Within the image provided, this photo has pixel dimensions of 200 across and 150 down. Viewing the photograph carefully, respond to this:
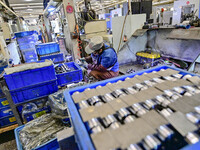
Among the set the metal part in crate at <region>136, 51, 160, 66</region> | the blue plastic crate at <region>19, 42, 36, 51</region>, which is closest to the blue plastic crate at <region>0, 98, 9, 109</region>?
the metal part in crate at <region>136, 51, 160, 66</region>

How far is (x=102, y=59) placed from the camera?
267 cm

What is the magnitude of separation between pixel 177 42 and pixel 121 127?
353cm

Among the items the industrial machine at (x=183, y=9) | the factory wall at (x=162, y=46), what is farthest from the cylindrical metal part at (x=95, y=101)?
the industrial machine at (x=183, y=9)

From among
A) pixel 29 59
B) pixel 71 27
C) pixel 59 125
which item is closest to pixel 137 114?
pixel 59 125

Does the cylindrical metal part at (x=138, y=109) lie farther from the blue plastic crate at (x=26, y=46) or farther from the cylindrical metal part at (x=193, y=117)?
the blue plastic crate at (x=26, y=46)

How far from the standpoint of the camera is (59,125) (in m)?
2.05

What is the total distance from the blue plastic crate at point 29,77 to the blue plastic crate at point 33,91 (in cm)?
7

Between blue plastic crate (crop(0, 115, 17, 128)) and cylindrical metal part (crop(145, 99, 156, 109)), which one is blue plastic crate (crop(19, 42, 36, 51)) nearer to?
blue plastic crate (crop(0, 115, 17, 128))

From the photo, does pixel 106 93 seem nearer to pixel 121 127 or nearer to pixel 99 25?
pixel 121 127

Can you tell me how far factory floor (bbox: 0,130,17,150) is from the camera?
2.32 metres

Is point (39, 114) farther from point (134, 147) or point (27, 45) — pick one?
point (27, 45)

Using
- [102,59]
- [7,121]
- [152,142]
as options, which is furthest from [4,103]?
[152,142]

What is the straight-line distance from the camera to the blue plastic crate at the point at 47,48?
4891mm

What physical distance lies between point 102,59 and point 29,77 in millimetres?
1354
